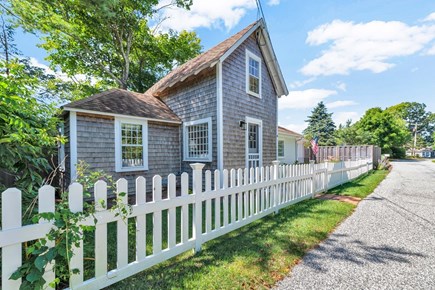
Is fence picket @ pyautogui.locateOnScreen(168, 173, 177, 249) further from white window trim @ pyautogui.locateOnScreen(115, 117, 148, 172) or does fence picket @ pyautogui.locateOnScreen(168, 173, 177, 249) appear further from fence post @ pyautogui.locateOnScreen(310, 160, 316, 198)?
white window trim @ pyautogui.locateOnScreen(115, 117, 148, 172)

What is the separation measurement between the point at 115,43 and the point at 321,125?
29.1m

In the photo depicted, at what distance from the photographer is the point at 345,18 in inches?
280

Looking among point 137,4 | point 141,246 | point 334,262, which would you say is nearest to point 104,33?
point 137,4

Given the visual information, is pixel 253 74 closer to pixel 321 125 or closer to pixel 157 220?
pixel 157 220

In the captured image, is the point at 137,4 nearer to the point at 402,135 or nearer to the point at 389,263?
the point at 389,263

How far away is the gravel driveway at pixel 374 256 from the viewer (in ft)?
7.48

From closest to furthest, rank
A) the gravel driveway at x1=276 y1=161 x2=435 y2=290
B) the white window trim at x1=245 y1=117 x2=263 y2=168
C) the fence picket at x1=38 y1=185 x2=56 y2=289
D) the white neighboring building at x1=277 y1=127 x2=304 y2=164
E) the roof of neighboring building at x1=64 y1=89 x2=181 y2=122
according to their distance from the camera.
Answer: the fence picket at x1=38 y1=185 x2=56 y2=289 < the gravel driveway at x1=276 y1=161 x2=435 y2=290 < the roof of neighboring building at x1=64 y1=89 x2=181 y2=122 < the white window trim at x1=245 y1=117 x2=263 y2=168 < the white neighboring building at x1=277 y1=127 x2=304 y2=164

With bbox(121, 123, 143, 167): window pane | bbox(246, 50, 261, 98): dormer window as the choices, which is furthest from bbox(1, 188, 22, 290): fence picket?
bbox(246, 50, 261, 98): dormer window

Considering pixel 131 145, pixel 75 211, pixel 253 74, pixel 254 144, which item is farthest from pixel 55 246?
pixel 253 74

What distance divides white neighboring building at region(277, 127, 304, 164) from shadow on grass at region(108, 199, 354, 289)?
14094 millimetres

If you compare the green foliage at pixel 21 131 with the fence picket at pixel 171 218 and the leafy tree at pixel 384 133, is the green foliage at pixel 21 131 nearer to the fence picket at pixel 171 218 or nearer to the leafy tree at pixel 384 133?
the fence picket at pixel 171 218

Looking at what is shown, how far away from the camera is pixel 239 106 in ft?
26.5

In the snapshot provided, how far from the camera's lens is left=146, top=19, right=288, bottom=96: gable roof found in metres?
7.19

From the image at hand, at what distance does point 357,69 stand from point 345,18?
1209 cm
